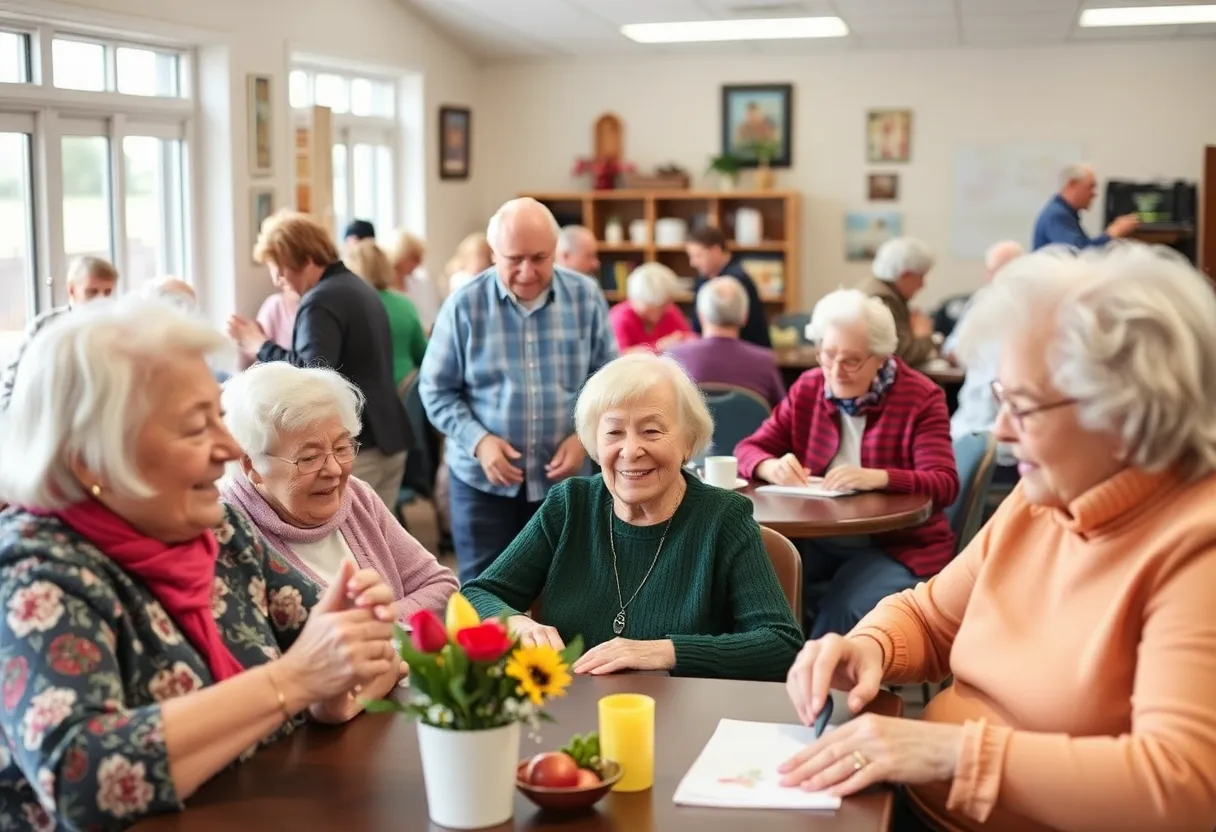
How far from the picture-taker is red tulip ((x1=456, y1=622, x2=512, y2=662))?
1.52 m

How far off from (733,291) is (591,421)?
276cm

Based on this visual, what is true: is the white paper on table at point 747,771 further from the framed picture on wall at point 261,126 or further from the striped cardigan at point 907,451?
the framed picture on wall at point 261,126

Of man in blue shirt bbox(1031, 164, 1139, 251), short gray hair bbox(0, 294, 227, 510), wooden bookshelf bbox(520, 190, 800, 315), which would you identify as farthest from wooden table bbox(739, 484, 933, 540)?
wooden bookshelf bbox(520, 190, 800, 315)

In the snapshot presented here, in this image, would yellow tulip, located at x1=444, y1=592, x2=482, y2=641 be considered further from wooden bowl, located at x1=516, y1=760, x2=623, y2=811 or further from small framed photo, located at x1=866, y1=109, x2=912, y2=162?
small framed photo, located at x1=866, y1=109, x2=912, y2=162

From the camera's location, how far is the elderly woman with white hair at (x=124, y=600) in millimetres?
1541

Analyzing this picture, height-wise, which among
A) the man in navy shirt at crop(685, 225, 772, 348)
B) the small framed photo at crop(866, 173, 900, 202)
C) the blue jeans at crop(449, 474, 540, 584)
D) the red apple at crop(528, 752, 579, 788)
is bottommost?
the blue jeans at crop(449, 474, 540, 584)

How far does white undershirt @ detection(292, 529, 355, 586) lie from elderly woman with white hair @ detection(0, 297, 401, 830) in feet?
2.68

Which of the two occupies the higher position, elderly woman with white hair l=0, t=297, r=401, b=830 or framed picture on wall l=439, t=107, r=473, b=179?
framed picture on wall l=439, t=107, r=473, b=179

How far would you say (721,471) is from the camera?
387 cm

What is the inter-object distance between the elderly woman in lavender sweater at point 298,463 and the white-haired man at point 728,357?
2.72 m

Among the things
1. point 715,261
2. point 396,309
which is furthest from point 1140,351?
point 715,261

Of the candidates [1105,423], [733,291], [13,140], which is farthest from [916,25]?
[1105,423]

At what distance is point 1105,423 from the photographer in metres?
1.65

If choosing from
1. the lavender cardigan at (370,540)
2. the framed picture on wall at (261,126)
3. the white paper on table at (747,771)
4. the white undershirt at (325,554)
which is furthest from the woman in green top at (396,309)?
the white paper on table at (747,771)
